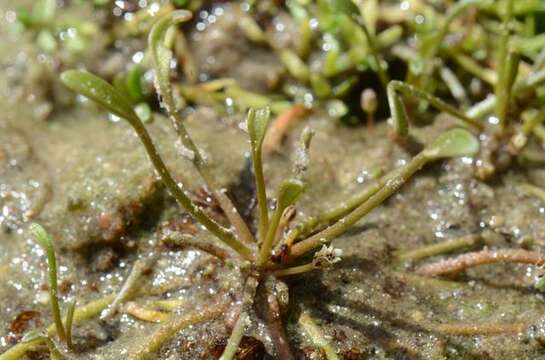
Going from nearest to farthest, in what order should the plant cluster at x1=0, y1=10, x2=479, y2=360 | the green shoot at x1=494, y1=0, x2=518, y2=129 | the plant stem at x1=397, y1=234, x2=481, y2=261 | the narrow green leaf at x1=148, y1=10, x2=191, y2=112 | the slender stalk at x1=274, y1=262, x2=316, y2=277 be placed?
1. the plant cluster at x1=0, y1=10, x2=479, y2=360
2. the slender stalk at x1=274, y1=262, x2=316, y2=277
3. the narrow green leaf at x1=148, y1=10, x2=191, y2=112
4. the plant stem at x1=397, y1=234, x2=481, y2=261
5. the green shoot at x1=494, y1=0, x2=518, y2=129

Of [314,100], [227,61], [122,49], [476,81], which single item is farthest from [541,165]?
[122,49]

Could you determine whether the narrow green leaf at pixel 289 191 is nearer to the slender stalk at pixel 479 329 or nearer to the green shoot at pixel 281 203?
the green shoot at pixel 281 203

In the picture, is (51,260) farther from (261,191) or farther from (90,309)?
(261,191)

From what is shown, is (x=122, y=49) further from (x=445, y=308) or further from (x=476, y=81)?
(x=445, y=308)

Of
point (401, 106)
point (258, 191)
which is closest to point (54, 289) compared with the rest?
point (258, 191)

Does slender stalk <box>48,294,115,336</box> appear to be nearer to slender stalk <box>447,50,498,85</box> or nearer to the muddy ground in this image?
the muddy ground

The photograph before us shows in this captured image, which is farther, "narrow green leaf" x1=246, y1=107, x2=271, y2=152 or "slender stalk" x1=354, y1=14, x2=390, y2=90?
A: "slender stalk" x1=354, y1=14, x2=390, y2=90

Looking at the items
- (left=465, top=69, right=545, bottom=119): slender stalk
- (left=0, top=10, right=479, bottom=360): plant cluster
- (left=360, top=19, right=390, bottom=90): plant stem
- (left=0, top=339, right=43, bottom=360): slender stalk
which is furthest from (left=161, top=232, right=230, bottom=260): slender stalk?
(left=465, top=69, right=545, bottom=119): slender stalk
